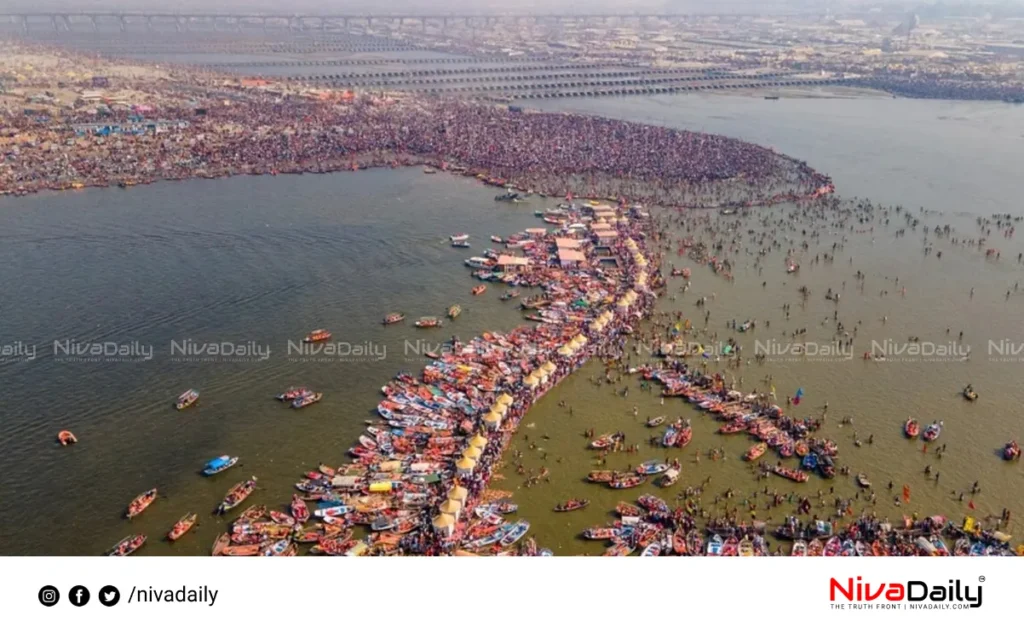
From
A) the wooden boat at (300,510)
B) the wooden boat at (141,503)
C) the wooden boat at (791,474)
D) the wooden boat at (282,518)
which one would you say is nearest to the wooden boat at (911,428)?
the wooden boat at (791,474)

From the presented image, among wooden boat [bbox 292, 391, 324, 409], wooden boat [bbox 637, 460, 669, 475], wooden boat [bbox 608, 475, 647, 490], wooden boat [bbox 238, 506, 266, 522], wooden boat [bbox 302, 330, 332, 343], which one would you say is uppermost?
wooden boat [bbox 302, 330, 332, 343]

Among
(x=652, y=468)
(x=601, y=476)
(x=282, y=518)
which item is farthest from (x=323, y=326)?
(x=652, y=468)

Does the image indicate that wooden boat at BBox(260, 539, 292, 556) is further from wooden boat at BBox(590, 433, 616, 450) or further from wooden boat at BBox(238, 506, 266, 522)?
wooden boat at BBox(590, 433, 616, 450)

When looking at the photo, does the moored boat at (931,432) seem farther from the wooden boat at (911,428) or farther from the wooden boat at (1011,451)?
the wooden boat at (1011,451)

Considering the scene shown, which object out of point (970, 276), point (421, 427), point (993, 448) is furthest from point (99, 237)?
point (970, 276)

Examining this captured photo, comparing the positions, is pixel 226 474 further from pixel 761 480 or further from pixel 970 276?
pixel 970 276

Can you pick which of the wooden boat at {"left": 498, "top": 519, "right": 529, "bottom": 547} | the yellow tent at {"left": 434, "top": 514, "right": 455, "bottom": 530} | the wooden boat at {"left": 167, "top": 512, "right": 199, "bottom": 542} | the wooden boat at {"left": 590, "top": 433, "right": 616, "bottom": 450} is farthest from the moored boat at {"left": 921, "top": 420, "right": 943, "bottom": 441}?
the wooden boat at {"left": 167, "top": 512, "right": 199, "bottom": 542}
